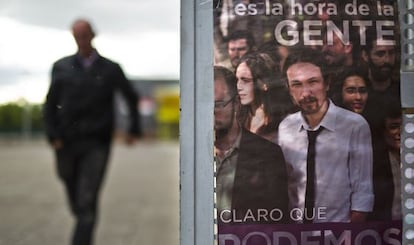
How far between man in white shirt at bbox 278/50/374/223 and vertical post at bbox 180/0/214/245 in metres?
0.34

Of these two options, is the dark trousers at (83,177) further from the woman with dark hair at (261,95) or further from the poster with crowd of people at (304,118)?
the woman with dark hair at (261,95)

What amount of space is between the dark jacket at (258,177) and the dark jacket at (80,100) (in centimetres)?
258

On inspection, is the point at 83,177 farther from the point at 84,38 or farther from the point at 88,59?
the point at 84,38

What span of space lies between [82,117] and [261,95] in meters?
2.70

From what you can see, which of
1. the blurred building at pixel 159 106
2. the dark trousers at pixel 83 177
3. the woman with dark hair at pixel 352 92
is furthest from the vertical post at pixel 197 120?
the blurred building at pixel 159 106

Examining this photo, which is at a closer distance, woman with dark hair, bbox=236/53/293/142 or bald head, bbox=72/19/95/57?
woman with dark hair, bbox=236/53/293/142

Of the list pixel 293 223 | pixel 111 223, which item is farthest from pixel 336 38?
pixel 111 223

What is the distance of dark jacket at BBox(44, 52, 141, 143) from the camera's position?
18.0 feet

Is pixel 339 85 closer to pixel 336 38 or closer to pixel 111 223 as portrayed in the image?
pixel 336 38

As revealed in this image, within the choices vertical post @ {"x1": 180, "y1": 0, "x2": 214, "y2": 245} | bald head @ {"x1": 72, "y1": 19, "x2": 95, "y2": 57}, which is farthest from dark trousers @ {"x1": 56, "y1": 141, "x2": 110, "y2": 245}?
vertical post @ {"x1": 180, "y1": 0, "x2": 214, "y2": 245}

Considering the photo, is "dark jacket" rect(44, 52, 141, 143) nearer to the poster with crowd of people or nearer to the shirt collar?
the shirt collar

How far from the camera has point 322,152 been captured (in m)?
3.15

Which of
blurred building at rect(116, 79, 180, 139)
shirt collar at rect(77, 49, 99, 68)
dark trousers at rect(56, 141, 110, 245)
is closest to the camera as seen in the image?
dark trousers at rect(56, 141, 110, 245)

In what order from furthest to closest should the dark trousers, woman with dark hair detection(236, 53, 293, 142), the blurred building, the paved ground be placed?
the blurred building
the paved ground
the dark trousers
woman with dark hair detection(236, 53, 293, 142)
